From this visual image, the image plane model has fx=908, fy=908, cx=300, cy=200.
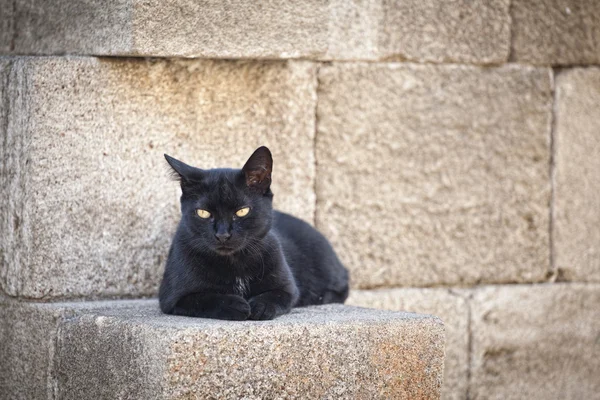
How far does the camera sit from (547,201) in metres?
4.64

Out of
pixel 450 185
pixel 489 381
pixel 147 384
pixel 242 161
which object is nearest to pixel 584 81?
pixel 450 185

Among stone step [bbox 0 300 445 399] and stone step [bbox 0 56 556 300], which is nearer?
stone step [bbox 0 300 445 399]

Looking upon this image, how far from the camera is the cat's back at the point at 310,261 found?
3.75m

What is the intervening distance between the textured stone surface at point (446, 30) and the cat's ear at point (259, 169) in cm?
121

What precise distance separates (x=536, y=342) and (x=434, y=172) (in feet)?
3.48

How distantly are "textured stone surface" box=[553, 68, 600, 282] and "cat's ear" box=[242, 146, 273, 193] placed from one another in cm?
201

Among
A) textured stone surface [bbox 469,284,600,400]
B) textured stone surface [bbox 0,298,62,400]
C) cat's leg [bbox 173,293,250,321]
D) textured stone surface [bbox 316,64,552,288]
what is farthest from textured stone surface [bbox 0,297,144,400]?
textured stone surface [bbox 469,284,600,400]

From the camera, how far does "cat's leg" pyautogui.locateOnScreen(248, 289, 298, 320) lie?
3.08 m

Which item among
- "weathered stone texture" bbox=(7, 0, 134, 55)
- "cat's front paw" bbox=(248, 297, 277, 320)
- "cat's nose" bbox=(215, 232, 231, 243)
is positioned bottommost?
"cat's front paw" bbox=(248, 297, 277, 320)

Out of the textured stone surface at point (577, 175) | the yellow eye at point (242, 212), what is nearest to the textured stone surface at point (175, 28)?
the yellow eye at point (242, 212)

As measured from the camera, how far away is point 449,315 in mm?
4406

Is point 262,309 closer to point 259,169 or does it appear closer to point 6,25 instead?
point 259,169

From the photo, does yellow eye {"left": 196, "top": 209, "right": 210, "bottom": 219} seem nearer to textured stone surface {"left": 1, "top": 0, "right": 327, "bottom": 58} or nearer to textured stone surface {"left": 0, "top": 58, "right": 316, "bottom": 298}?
textured stone surface {"left": 0, "top": 58, "right": 316, "bottom": 298}

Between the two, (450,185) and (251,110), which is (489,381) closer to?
(450,185)
